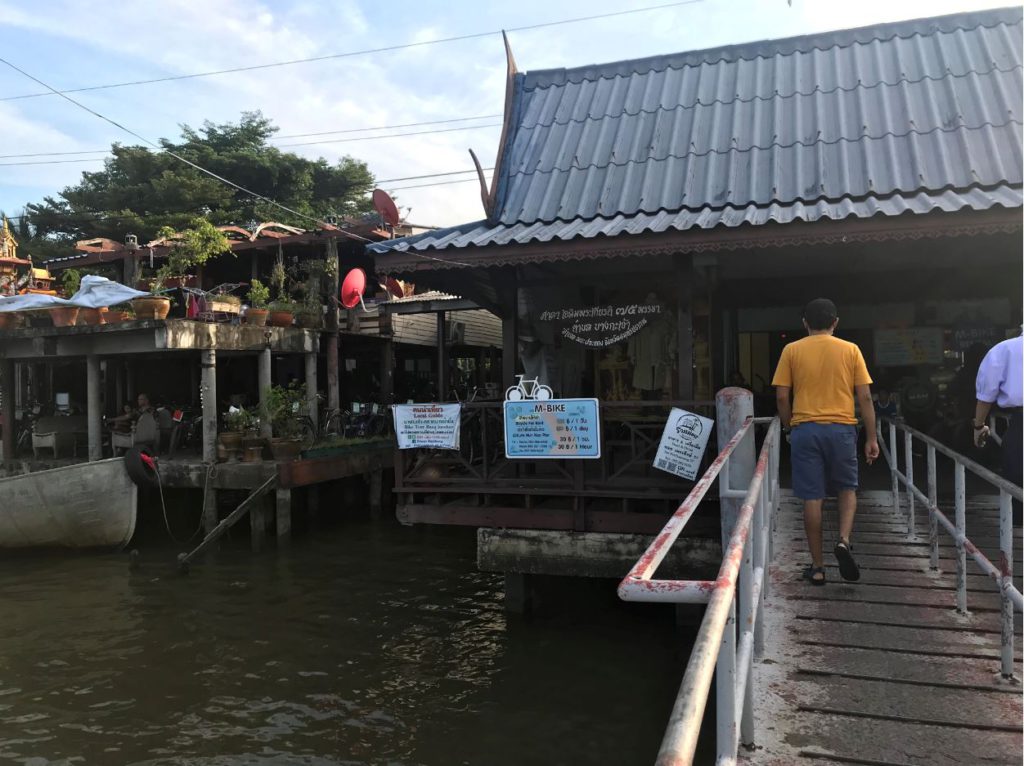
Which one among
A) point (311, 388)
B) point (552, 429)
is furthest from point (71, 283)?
point (552, 429)

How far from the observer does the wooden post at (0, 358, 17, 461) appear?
1630cm

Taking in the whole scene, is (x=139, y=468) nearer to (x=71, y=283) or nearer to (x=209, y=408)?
(x=209, y=408)

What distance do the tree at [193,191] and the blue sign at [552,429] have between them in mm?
18895

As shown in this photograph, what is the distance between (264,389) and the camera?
46.1 ft

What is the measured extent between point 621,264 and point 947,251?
3.52m

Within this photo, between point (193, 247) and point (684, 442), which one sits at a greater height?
point (193, 247)

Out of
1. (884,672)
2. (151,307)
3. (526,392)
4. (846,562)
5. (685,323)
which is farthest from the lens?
(151,307)

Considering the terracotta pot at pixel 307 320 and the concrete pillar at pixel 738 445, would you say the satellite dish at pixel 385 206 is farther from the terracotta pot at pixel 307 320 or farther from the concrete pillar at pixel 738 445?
the concrete pillar at pixel 738 445

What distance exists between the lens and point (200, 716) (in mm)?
6363

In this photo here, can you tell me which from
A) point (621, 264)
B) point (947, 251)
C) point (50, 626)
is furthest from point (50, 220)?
point (947, 251)

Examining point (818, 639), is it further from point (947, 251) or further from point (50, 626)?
point (50, 626)

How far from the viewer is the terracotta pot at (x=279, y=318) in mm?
14914

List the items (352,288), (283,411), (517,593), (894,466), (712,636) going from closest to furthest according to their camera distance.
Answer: (712,636) → (894,466) → (517,593) → (283,411) → (352,288)

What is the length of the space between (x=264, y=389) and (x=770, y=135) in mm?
10261
